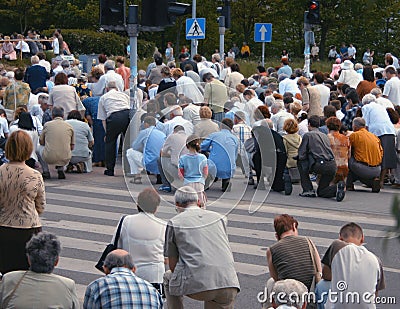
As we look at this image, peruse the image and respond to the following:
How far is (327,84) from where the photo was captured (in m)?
22.9

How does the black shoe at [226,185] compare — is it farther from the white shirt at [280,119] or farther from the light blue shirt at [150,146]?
the white shirt at [280,119]

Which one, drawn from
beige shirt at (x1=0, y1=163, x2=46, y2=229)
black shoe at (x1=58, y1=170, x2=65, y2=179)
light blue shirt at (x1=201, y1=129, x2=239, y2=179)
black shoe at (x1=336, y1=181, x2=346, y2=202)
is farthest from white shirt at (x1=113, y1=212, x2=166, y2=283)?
black shoe at (x1=58, y1=170, x2=65, y2=179)

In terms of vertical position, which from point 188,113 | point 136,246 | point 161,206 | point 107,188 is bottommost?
point 107,188

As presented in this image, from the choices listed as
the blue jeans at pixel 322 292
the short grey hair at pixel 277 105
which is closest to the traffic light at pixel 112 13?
the short grey hair at pixel 277 105

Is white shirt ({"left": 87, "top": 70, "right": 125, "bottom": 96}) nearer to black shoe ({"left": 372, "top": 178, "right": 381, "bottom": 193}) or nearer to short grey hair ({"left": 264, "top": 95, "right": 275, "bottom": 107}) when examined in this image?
short grey hair ({"left": 264, "top": 95, "right": 275, "bottom": 107})

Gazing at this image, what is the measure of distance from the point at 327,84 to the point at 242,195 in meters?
16.3

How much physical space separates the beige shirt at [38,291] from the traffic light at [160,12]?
337 inches

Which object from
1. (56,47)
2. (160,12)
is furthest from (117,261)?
(56,47)

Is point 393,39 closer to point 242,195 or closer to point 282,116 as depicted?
point 282,116

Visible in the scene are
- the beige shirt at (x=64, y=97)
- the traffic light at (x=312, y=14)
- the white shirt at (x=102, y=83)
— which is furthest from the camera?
the traffic light at (x=312, y=14)

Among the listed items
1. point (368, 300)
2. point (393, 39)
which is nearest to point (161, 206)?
point (368, 300)

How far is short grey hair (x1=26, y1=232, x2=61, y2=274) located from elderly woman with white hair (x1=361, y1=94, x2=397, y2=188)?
11.5 metres

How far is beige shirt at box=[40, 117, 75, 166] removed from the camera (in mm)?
17000

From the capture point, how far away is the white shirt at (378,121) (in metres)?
17.2
